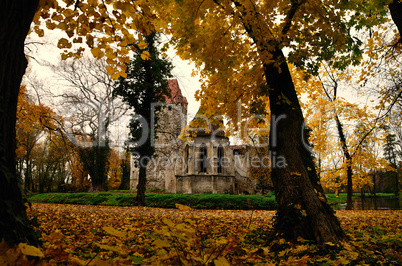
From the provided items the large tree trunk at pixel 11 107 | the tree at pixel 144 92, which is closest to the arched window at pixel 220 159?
the tree at pixel 144 92

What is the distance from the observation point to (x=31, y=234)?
183 cm

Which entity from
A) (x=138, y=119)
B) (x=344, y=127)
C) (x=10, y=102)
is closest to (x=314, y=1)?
(x=10, y=102)

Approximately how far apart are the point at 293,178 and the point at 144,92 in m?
14.2

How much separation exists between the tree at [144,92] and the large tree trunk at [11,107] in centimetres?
1483

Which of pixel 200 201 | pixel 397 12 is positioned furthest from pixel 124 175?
pixel 397 12

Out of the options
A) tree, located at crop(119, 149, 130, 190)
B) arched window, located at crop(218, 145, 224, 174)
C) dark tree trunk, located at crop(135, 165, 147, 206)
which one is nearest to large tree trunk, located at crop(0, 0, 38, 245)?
dark tree trunk, located at crop(135, 165, 147, 206)

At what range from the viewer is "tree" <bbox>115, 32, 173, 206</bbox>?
1678 centimetres

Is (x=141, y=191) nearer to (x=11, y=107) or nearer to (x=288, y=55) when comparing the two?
(x=288, y=55)

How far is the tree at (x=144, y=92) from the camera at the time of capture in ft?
55.1

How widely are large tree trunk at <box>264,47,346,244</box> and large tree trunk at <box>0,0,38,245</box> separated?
374 cm

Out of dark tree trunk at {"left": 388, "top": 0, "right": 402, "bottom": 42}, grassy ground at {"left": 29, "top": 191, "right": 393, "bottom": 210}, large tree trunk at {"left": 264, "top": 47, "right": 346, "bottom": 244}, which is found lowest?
grassy ground at {"left": 29, "top": 191, "right": 393, "bottom": 210}

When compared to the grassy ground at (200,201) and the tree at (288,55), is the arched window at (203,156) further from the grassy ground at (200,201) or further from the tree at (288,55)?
the tree at (288,55)

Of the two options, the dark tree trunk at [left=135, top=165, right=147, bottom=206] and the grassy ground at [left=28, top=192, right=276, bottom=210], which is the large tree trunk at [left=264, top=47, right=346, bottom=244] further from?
the dark tree trunk at [left=135, top=165, right=147, bottom=206]

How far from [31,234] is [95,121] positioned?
24.5 m
